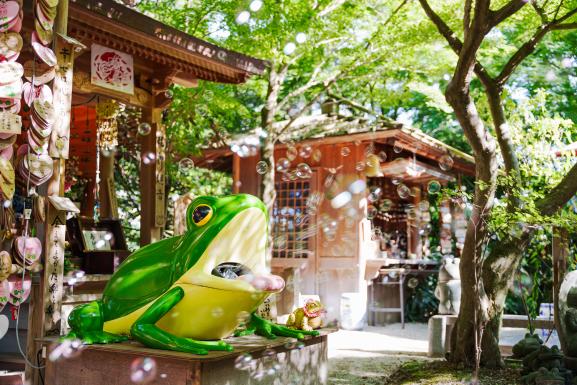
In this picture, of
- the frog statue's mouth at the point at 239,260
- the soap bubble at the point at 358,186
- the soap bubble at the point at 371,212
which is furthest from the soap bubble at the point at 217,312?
the soap bubble at the point at 358,186

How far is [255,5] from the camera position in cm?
1035

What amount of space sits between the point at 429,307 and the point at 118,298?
12.6m

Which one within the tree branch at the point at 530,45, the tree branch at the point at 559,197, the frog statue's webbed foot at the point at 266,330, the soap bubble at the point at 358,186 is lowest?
the frog statue's webbed foot at the point at 266,330

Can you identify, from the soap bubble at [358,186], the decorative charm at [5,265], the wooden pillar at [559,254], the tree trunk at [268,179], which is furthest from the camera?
the soap bubble at [358,186]

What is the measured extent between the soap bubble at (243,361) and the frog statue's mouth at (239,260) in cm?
46

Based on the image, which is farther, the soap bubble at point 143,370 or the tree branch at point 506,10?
the tree branch at point 506,10

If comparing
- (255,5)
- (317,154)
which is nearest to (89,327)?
(255,5)

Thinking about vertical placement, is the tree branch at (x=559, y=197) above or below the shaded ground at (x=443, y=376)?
above

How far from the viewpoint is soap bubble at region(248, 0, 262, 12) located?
33.8ft

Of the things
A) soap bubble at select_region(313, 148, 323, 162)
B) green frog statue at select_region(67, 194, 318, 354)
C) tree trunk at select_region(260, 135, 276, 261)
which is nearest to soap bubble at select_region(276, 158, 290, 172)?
soap bubble at select_region(313, 148, 323, 162)

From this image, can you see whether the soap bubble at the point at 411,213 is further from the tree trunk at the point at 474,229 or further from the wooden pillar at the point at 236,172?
the tree trunk at the point at 474,229

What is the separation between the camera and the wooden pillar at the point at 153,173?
8789 mm

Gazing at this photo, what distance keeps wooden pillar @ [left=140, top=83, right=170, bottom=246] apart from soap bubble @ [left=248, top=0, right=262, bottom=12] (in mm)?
2399

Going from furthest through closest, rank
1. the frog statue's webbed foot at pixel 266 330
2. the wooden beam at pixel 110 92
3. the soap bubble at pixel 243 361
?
the wooden beam at pixel 110 92 < the frog statue's webbed foot at pixel 266 330 < the soap bubble at pixel 243 361
